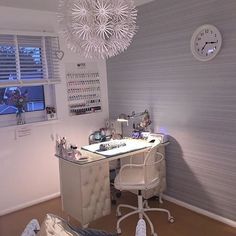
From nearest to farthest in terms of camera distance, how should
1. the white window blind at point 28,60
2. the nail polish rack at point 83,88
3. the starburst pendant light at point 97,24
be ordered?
the starburst pendant light at point 97,24, the white window blind at point 28,60, the nail polish rack at point 83,88

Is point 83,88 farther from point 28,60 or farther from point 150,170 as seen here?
point 150,170

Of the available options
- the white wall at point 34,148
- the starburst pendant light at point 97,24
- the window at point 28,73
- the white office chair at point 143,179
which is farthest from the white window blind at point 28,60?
the starburst pendant light at point 97,24

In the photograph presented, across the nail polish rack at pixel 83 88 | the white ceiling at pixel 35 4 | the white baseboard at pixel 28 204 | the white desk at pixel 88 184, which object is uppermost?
the white ceiling at pixel 35 4

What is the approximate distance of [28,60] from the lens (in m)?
3.41

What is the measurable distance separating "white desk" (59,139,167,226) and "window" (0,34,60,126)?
37.1 inches

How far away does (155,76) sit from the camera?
3381mm

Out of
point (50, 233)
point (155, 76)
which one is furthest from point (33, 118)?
point (50, 233)

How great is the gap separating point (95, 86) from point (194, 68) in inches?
57.7

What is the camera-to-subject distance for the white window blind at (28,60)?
323 centimetres

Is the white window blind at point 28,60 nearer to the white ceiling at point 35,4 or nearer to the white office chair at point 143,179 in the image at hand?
the white ceiling at point 35,4

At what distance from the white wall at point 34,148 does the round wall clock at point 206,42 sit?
1.55m

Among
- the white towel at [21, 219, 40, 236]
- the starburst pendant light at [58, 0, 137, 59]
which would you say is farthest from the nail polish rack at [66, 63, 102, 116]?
the white towel at [21, 219, 40, 236]

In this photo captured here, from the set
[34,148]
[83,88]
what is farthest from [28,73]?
[34,148]

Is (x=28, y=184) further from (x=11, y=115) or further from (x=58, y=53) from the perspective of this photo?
(x=58, y=53)
